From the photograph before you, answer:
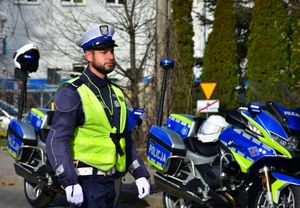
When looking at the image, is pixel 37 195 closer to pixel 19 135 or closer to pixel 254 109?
pixel 19 135

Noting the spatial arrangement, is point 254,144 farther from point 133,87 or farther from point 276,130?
point 133,87

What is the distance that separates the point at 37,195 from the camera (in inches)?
356

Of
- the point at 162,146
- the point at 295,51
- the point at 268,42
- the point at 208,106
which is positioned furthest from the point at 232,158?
the point at 268,42

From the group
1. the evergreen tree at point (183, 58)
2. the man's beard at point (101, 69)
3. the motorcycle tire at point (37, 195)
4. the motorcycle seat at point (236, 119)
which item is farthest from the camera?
the evergreen tree at point (183, 58)

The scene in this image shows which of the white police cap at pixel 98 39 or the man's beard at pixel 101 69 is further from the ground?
the white police cap at pixel 98 39

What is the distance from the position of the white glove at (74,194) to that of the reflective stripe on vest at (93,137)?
291 mm

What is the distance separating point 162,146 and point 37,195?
1917 millimetres

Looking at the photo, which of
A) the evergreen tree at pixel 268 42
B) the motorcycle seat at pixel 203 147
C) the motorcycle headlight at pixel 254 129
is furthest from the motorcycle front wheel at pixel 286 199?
the evergreen tree at pixel 268 42

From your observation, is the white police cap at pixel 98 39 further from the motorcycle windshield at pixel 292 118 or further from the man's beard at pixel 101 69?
the motorcycle windshield at pixel 292 118

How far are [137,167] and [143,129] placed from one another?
893 centimetres

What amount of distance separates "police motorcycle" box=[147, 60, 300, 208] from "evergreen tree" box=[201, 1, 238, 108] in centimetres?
1304

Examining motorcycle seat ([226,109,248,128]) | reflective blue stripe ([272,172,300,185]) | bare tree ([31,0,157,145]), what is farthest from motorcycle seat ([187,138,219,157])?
bare tree ([31,0,157,145])

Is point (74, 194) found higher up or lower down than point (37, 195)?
higher up

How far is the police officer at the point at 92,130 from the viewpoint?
4516 millimetres
